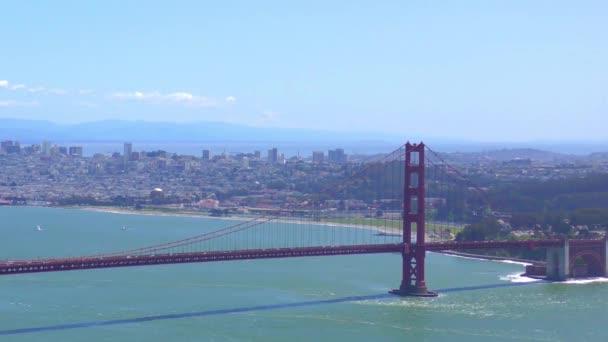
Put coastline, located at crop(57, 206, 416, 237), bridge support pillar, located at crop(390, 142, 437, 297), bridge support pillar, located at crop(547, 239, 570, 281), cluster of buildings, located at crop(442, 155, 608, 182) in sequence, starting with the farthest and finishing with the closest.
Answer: cluster of buildings, located at crop(442, 155, 608, 182)
coastline, located at crop(57, 206, 416, 237)
bridge support pillar, located at crop(547, 239, 570, 281)
bridge support pillar, located at crop(390, 142, 437, 297)

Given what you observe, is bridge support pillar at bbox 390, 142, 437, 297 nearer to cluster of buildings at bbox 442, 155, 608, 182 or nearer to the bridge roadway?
the bridge roadway

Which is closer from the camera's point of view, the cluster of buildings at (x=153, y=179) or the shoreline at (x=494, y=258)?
the shoreline at (x=494, y=258)

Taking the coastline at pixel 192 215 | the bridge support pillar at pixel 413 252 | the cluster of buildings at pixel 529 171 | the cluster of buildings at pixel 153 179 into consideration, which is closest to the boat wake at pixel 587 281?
the bridge support pillar at pixel 413 252

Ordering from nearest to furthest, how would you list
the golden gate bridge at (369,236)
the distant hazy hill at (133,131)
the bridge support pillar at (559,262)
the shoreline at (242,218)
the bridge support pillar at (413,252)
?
1. the golden gate bridge at (369,236)
2. the bridge support pillar at (413,252)
3. the bridge support pillar at (559,262)
4. the shoreline at (242,218)
5. the distant hazy hill at (133,131)

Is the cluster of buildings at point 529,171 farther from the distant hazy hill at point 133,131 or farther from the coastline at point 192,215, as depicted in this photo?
the distant hazy hill at point 133,131

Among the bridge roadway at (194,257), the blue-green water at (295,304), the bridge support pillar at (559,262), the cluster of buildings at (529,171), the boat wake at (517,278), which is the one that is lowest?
the blue-green water at (295,304)

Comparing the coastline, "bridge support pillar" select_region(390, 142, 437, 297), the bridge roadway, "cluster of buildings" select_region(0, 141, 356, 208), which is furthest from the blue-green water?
"cluster of buildings" select_region(0, 141, 356, 208)

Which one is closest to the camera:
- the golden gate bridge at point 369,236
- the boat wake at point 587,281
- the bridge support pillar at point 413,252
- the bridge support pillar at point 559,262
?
the golden gate bridge at point 369,236
